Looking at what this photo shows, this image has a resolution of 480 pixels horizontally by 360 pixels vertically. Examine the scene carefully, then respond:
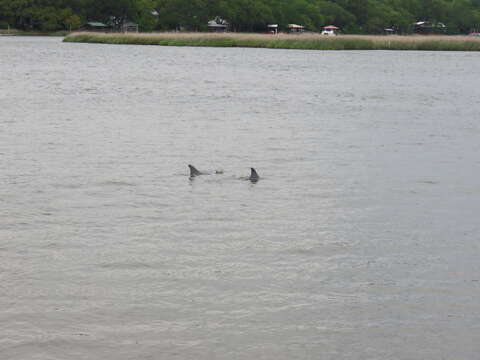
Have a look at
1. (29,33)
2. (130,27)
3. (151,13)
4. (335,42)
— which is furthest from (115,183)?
(151,13)

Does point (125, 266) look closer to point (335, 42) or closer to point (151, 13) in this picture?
point (335, 42)

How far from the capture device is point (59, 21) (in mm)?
163250

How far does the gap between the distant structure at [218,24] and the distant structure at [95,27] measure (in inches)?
844

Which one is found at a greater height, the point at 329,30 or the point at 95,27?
the point at 329,30

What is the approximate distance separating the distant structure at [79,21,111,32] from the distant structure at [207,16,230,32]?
2143cm

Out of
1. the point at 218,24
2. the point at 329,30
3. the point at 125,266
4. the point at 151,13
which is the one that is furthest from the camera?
the point at 151,13

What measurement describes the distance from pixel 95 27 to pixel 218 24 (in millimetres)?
25335

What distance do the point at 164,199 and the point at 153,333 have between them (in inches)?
264

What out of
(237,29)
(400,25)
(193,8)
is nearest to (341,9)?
(400,25)

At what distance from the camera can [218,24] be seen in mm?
170750

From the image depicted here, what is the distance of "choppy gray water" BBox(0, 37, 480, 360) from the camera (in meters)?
8.55

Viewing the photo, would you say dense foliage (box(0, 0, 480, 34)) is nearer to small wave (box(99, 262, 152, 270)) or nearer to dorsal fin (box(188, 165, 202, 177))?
dorsal fin (box(188, 165, 202, 177))

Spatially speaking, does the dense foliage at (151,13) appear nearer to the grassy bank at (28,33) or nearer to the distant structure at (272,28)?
the grassy bank at (28,33)

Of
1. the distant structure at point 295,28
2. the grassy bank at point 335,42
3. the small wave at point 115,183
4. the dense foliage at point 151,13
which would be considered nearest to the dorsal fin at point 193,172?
the small wave at point 115,183
